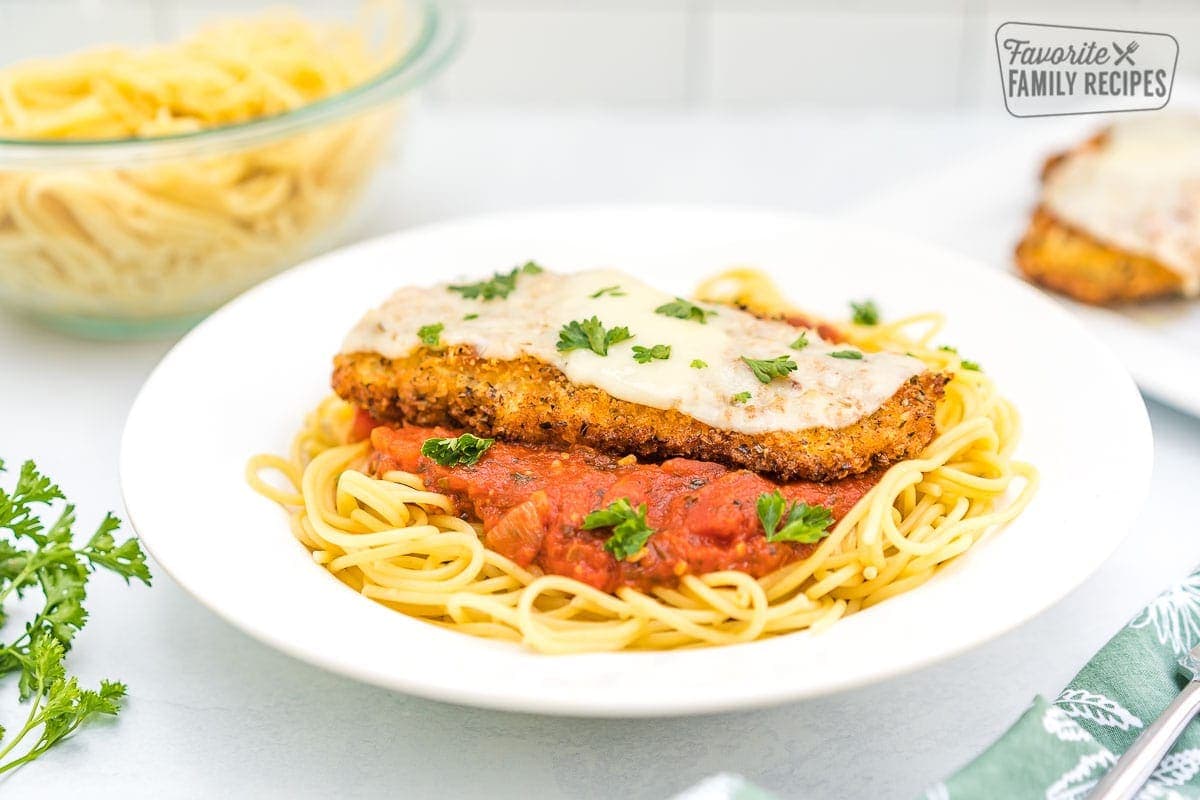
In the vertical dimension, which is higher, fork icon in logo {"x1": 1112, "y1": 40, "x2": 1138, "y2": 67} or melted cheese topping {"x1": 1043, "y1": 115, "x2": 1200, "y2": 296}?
fork icon in logo {"x1": 1112, "y1": 40, "x2": 1138, "y2": 67}

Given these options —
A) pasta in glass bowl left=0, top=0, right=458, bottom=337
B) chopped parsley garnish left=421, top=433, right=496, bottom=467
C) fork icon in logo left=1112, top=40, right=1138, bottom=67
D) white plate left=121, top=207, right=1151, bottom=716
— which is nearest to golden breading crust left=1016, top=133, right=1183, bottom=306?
fork icon in logo left=1112, top=40, right=1138, bottom=67

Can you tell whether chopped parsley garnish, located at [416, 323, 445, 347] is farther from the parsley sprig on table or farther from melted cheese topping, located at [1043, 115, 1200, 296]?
melted cheese topping, located at [1043, 115, 1200, 296]

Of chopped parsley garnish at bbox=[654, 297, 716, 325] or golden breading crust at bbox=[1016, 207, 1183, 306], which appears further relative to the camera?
golden breading crust at bbox=[1016, 207, 1183, 306]

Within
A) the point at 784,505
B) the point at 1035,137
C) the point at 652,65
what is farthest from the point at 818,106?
the point at 784,505

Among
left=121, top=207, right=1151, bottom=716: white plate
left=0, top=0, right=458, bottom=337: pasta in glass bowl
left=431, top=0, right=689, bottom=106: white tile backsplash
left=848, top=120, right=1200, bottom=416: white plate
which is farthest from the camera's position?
left=431, top=0, right=689, bottom=106: white tile backsplash

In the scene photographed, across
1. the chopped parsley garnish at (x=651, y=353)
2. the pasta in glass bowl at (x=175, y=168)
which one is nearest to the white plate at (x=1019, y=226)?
the chopped parsley garnish at (x=651, y=353)

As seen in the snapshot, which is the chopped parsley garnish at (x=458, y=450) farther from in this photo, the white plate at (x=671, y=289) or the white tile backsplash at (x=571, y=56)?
the white tile backsplash at (x=571, y=56)
